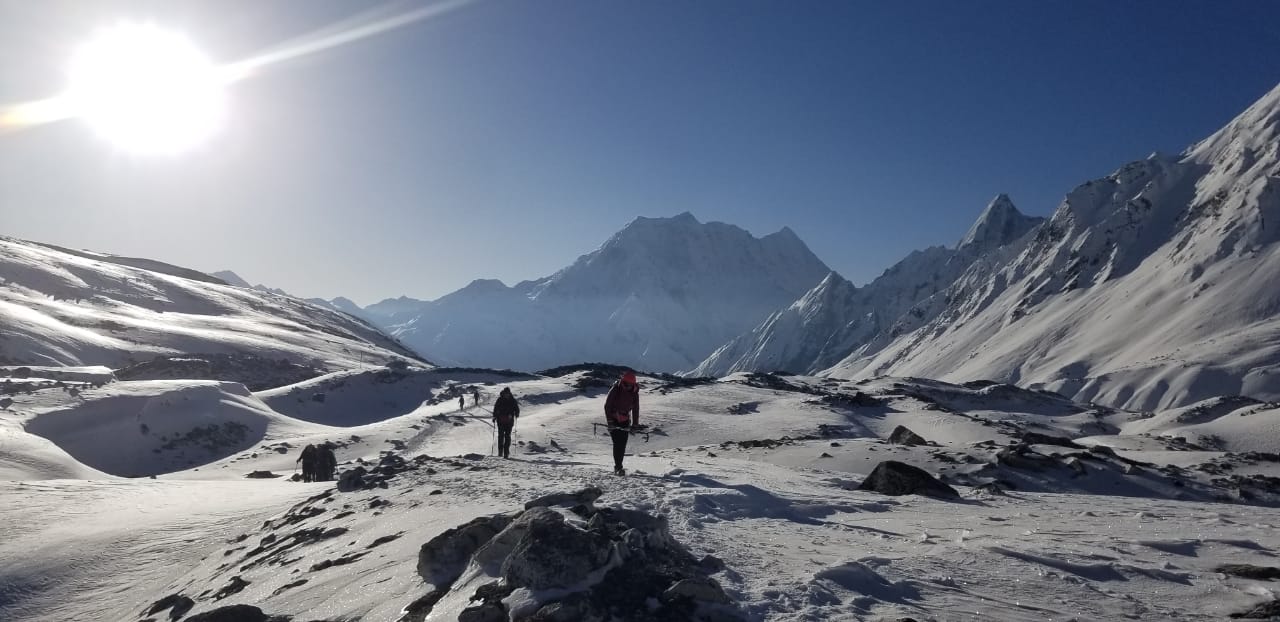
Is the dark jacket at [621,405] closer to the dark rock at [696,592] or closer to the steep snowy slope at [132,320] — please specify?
the dark rock at [696,592]

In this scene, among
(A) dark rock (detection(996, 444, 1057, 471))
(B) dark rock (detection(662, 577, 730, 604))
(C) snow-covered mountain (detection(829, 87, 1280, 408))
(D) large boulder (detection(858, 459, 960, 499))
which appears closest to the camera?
(B) dark rock (detection(662, 577, 730, 604))

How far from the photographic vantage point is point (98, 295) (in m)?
122

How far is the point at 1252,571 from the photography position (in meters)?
8.07

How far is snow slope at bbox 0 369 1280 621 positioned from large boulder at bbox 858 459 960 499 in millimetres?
779

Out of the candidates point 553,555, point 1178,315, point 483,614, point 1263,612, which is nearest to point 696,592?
point 553,555

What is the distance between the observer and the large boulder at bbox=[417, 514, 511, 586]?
27.3 ft

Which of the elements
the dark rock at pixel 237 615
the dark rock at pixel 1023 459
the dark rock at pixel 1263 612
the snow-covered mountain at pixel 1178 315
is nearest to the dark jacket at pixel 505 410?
the dark rock at pixel 237 615

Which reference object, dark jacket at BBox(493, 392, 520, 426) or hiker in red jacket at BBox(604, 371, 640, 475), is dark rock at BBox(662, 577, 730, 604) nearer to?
hiker in red jacket at BBox(604, 371, 640, 475)

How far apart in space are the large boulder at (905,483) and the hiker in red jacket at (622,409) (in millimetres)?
5447

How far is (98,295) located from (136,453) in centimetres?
10478

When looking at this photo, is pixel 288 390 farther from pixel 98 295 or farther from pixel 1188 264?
pixel 1188 264

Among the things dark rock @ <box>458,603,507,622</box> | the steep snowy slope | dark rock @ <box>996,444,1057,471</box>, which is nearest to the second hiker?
dark rock @ <box>996,444,1057,471</box>

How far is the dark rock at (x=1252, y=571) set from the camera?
25.8 ft

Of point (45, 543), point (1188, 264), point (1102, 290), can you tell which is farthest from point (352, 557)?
point (1102, 290)
